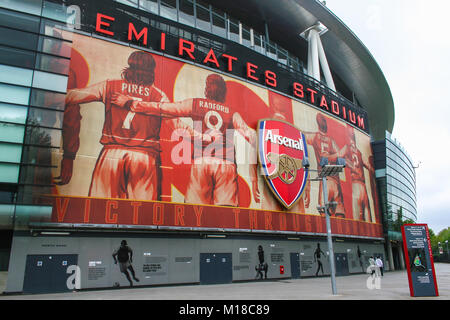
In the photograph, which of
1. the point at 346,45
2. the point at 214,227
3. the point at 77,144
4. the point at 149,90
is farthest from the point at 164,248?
the point at 346,45

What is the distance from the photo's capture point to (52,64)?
69.4 feet

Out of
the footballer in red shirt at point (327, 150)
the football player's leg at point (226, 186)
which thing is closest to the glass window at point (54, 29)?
the football player's leg at point (226, 186)

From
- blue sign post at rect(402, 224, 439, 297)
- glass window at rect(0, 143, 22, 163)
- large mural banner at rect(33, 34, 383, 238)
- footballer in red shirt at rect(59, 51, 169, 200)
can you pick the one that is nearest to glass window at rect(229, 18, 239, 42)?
large mural banner at rect(33, 34, 383, 238)

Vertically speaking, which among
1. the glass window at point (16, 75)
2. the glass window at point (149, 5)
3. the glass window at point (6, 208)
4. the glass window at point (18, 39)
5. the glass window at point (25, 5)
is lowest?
the glass window at point (6, 208)

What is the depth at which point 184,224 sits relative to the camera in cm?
2516

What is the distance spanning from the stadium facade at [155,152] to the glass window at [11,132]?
58mm

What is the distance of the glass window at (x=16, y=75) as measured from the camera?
19375 mm

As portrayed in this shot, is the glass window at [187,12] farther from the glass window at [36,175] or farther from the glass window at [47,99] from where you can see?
the glass window at [36,175]

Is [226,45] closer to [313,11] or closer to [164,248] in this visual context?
[313,11]

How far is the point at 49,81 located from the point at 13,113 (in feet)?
9.93

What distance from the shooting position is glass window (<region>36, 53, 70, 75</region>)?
68.1ft

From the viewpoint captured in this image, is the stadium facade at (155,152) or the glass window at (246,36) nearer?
the stadium facade at (155,152)

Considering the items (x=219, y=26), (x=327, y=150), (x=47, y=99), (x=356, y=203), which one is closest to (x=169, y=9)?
(x=219, y=26)

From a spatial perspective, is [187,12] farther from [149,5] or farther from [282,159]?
[282,159]
